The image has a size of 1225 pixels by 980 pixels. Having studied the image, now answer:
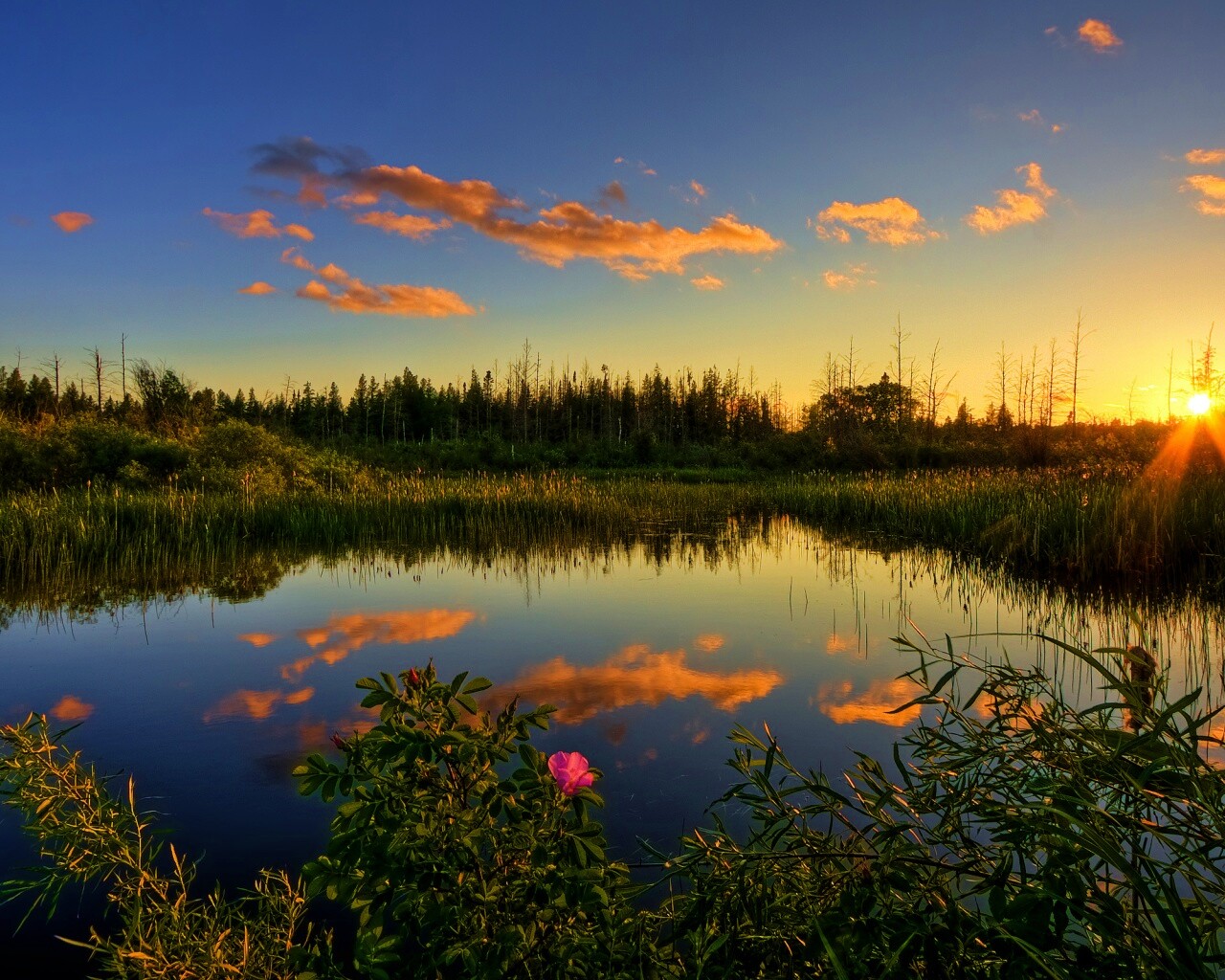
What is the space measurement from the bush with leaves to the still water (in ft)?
1.40

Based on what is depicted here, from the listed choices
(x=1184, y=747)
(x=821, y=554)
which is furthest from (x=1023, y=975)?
(x=821, y=554)

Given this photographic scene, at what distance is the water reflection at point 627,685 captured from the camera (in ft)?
16.1

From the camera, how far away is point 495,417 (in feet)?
223

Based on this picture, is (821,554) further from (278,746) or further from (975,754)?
(975,754)

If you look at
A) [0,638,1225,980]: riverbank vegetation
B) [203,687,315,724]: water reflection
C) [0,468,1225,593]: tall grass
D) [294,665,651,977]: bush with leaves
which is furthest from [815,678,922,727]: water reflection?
[203,687,315,724]: water reflection

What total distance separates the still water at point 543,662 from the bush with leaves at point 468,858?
0.43 meters

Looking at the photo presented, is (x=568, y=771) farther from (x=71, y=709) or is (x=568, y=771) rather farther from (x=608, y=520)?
(x=608, y=520)

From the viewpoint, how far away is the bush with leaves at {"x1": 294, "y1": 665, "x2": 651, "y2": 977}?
1.59 meters

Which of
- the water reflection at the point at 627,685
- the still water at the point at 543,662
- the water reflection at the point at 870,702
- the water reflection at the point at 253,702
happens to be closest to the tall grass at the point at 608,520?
the still water at the point at 543,662

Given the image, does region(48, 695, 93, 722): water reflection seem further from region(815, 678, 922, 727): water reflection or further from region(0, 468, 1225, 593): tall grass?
region(0, 468, 1225, 593): tall grass

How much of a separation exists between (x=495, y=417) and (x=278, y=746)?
64772mm

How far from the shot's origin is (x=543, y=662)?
5953 millimetres

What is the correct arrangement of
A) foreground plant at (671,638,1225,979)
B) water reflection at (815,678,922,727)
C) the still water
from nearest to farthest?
foreground plant at (671,638,1225,979) < the still water < water reflection at (815,678,922,727)

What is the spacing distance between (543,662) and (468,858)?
14.2 ft
